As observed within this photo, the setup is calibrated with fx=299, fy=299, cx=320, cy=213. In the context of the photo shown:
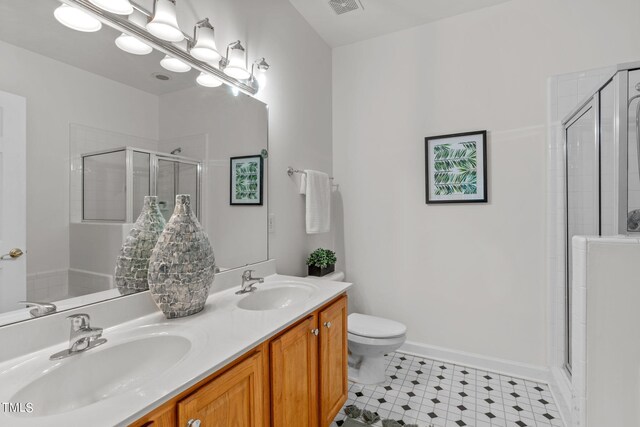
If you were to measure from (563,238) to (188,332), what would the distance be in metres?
2.28

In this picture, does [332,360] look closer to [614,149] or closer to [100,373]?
[100,373]

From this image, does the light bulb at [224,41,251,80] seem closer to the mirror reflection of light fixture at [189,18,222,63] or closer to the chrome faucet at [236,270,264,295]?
the mirror reflection of light fixture at [189,18,222,63]

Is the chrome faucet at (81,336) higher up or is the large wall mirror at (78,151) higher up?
the large wall mirror at (78,151)

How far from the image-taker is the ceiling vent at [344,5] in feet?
7.09

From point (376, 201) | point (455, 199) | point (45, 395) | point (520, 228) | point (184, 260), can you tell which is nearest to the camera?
point (45, 395)

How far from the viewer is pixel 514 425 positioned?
1.66 meters

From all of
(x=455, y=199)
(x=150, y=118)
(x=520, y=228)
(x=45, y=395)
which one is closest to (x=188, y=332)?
(x=45, y=395)

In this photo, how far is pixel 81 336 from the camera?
884mm

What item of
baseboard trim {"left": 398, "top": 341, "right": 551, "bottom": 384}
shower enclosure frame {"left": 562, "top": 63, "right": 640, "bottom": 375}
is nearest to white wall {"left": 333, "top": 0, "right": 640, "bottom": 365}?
baseboard trim {"left": 398, "top": 341, "right": 551, "bottom": 384}

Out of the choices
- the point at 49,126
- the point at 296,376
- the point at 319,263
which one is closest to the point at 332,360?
the point at 296,376

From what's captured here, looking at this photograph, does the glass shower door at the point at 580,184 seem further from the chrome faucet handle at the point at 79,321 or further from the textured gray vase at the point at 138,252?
the chrome faucet handle at the point at 79,321

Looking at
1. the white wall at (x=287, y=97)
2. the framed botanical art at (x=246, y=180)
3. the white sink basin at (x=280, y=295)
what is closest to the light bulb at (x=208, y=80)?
the white wall at (x=287, y=97)

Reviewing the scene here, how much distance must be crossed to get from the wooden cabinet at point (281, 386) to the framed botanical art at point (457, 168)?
126 centimetres

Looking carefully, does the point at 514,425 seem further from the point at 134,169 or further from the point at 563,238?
the point at 134,169
